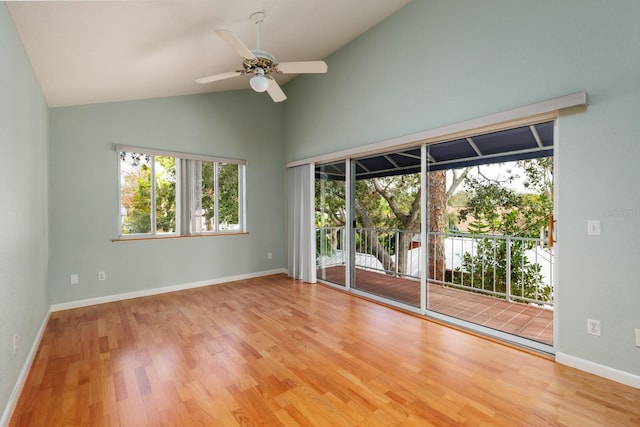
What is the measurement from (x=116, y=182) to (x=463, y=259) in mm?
5008

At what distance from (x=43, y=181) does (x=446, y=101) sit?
14.2ft

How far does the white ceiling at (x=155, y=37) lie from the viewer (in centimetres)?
202

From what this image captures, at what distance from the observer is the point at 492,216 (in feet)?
12.3

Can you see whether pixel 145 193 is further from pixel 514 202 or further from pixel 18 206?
pixel 514 202

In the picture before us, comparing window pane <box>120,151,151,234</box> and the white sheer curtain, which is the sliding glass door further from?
window pane <box>120,151,151,234</box>

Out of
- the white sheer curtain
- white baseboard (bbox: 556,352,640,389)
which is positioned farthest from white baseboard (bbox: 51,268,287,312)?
white baseboard (bbox: 556,352,640,389)

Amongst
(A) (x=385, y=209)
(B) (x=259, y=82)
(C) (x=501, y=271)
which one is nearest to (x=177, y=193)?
(B) (x=259, y=82)

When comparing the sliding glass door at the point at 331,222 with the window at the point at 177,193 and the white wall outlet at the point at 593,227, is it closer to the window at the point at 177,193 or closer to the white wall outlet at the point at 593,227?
the window at the point at 177,193

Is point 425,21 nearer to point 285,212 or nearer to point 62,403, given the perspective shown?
point 285,212

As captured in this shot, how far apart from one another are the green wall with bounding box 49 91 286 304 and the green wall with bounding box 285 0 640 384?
3.09 meters

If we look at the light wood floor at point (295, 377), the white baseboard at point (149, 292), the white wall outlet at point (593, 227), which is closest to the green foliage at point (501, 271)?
the light wood floor at point (295, 377)

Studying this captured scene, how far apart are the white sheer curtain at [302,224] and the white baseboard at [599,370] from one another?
3.29 metres

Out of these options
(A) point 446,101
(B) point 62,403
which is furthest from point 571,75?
(B) point 62,403

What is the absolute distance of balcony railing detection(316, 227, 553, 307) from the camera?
3611 millimetres
